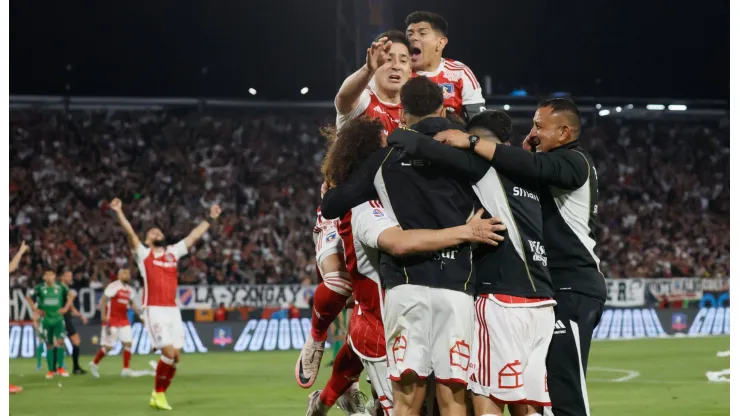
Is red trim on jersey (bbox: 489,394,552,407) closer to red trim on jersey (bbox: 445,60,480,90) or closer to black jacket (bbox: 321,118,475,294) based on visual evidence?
black jacket (bbox: 321,118,475,294)

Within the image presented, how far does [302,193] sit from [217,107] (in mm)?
5379

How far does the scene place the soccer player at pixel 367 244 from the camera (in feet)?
19.4

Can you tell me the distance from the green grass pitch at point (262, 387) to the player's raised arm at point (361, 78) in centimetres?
547

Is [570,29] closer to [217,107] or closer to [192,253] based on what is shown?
[217,107]

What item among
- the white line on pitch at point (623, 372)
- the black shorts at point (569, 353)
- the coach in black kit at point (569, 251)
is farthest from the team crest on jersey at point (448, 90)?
the white line on pitch at point (623, 372)

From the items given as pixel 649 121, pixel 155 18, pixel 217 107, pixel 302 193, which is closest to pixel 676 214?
pixel 649 121

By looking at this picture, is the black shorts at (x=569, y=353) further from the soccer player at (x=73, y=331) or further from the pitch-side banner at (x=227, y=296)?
the pitch-side banner at (x=227, y=296)

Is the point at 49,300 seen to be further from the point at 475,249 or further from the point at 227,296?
the point at 475,249

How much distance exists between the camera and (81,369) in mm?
19844

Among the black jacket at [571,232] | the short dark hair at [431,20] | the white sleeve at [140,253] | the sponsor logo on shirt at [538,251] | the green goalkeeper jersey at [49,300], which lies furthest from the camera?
the green goalkeeper jersey at [49,300]

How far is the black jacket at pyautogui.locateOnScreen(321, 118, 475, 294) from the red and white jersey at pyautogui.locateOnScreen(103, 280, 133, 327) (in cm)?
1458

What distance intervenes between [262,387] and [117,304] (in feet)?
17.7

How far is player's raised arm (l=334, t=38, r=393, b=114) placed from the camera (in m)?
7.23

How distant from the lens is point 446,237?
588 cm
